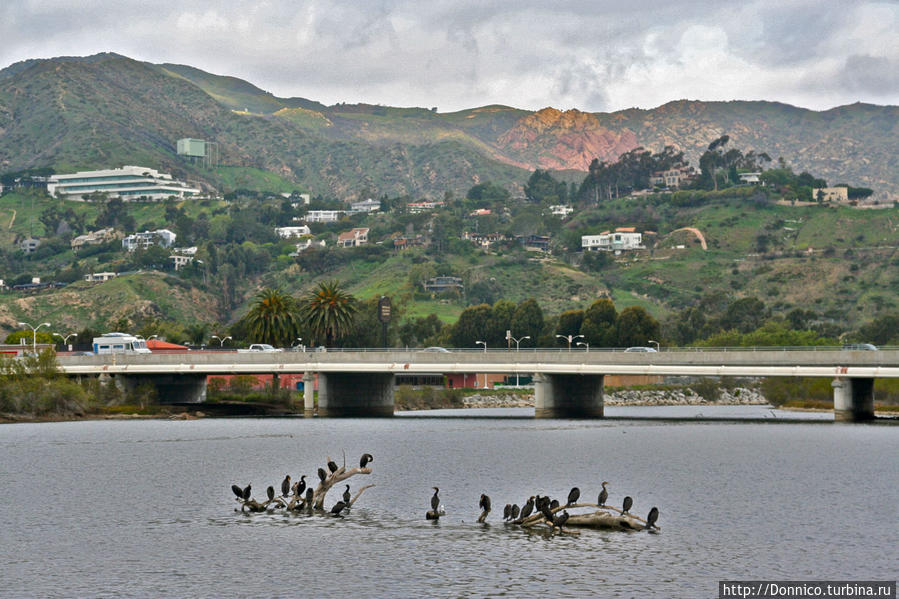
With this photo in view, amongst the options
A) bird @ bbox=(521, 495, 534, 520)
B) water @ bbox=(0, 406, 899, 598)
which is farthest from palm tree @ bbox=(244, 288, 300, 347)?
bird @ bbox=(521, 495, 534, 520)

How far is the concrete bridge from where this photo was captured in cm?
12912

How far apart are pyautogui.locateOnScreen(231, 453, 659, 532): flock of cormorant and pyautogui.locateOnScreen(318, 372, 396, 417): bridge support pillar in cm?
8578

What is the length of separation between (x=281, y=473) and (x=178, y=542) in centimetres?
2634

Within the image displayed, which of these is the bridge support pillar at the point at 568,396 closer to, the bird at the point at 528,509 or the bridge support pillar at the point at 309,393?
the bridge support pillar at the point at 309,393

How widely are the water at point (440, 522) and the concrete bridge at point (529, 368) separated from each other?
17.0m

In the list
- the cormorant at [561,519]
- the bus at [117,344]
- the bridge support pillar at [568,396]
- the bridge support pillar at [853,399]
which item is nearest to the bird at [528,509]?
the cormorant at [561,519]

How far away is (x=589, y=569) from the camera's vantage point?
46.7 meters

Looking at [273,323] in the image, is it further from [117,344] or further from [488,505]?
[488,505]

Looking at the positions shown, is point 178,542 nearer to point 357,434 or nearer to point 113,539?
point 113,539

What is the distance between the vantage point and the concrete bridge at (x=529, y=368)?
12912 cm

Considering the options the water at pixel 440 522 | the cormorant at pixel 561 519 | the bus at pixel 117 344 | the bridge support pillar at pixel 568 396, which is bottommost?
→ the water at pixel 440 522

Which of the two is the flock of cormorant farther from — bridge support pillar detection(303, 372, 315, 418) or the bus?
the bus

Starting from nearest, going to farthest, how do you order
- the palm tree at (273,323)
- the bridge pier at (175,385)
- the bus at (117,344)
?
the bridge pier at (175,385) < the bus at (117,344) < the palm tree at (273,323)

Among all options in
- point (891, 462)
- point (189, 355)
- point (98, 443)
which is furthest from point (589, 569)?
point (189, 355)
